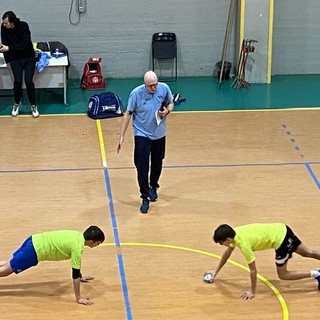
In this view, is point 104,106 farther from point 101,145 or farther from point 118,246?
point 118,246

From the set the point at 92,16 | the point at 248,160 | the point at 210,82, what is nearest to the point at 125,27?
the point at 92,16

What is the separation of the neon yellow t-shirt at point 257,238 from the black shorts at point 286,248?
5cm

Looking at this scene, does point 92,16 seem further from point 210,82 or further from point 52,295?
point 52,295

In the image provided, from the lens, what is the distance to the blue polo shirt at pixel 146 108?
938 centimetres

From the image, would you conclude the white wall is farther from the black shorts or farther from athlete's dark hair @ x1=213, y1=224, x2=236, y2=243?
athlete's dark hair @ x1=213, y1=224, x2=236, y2=243

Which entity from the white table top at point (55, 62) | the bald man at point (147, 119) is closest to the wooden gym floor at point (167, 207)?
the bald man at point (147, 119)

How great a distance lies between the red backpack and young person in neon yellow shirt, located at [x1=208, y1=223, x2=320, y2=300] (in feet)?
25.3

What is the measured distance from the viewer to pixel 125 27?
15.6 m

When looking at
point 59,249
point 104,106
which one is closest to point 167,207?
point 59,249

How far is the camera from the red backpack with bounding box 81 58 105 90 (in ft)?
49.4

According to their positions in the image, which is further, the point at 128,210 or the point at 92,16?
the point at 92,16

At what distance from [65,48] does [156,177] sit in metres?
5.43

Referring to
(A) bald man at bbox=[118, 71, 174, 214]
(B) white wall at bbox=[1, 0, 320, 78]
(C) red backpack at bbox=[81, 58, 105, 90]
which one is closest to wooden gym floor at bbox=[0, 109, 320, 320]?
(A) bald man at bbox=[118, 71, 174, 214]

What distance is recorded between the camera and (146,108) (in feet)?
30.9
